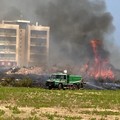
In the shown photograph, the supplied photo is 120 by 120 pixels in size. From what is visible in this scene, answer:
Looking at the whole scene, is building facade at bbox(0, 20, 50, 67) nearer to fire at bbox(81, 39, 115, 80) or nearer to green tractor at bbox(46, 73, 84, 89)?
fire at bbox(81, 39, 115, 80)

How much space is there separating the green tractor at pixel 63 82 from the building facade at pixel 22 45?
92.1 meters

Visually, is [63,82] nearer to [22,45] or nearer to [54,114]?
[54,114]

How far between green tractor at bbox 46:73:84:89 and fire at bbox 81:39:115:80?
160ft

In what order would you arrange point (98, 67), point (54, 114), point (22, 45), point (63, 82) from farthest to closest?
point (22, 45)
point (98, 67)
point (63, 82)
point (54, 114)

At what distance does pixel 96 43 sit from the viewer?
12031 cm

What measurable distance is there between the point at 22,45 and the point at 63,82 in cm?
10850

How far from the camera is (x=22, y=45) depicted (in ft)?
556

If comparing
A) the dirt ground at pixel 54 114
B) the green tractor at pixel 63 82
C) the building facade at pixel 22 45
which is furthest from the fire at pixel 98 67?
the dirt ground at pixel 54 114

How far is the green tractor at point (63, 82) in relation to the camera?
6150 centimetres

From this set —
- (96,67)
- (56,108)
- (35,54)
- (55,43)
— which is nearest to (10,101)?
(56,108)

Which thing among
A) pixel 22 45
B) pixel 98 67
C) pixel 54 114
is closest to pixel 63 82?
pixel 54 114

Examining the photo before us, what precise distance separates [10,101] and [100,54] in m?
92.9

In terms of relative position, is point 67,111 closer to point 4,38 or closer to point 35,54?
point 35,54

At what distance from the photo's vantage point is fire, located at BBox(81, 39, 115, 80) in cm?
11738
